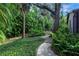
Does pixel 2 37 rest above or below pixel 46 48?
above

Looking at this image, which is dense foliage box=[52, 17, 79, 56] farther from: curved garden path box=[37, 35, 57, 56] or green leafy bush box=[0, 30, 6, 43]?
green leafy bush box=[0, 30, 6, 43]

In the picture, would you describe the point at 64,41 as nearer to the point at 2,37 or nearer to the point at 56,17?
the point at 56,17

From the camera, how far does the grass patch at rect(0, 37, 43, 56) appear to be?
3412 millimetres

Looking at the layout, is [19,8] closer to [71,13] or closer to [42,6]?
[42,6]

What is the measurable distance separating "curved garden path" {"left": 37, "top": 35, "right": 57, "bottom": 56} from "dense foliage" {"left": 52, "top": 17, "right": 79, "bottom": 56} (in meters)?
0.06

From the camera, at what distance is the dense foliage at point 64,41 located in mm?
3367

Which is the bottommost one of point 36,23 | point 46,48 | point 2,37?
point 46,48

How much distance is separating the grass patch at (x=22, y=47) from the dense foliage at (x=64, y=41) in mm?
241

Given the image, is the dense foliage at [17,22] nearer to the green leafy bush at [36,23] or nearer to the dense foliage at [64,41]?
the green leafy bush at [36,23]

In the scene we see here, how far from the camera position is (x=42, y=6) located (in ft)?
11.5

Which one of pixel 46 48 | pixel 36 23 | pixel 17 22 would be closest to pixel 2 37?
pixel 17 22

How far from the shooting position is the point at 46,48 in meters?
3.44

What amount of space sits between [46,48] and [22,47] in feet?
1.09

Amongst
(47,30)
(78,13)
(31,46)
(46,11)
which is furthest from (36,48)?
(78,13)
